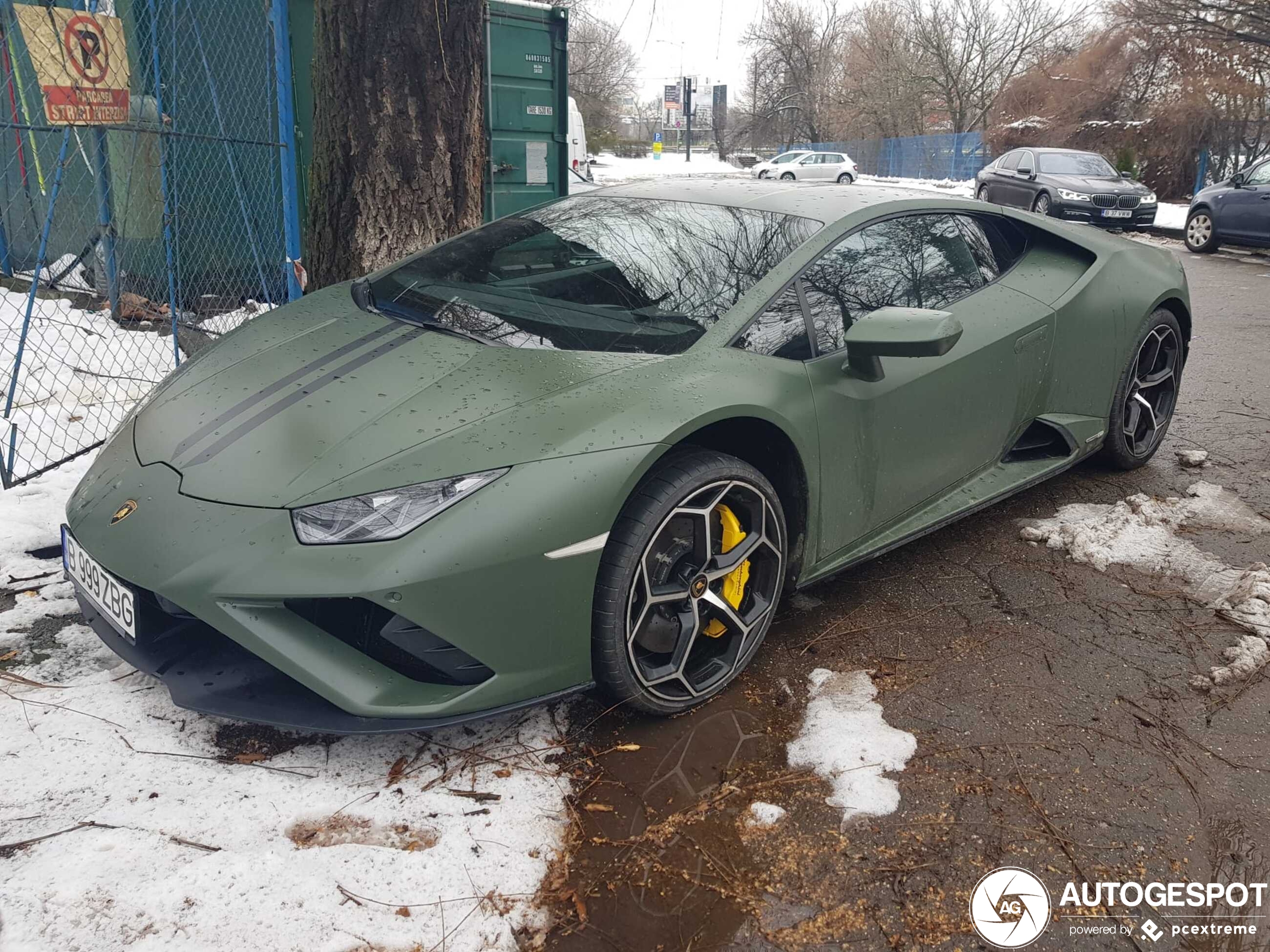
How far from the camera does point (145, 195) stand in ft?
22.3

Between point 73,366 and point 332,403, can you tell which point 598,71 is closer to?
point 73,366

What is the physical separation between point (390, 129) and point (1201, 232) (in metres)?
13.0

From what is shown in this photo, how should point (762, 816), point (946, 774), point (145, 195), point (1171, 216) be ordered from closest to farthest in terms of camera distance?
point (762, 816) → point (946, 774) → point (145, 195) → point (1171, 216)

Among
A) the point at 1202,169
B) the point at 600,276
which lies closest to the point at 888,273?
the point at 600,276

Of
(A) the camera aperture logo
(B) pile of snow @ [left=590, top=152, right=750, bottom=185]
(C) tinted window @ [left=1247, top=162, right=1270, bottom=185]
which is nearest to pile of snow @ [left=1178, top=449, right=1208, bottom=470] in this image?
(A) the camera aperture logo

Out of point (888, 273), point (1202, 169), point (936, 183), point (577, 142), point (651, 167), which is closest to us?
point (888, 273)

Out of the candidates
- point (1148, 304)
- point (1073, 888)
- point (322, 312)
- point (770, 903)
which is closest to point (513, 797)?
point (770, 903)

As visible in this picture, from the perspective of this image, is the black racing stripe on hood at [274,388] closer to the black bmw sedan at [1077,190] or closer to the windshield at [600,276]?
the windshield at [600,276]

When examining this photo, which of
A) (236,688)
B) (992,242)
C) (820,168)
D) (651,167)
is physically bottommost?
(236,688)

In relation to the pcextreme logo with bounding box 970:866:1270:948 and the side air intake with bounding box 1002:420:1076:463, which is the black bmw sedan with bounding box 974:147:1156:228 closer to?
the side air intake with bounding box 1002:420:1076:463

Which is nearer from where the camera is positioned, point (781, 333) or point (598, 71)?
point (781, 333)

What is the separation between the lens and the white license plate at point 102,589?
2.12 metres

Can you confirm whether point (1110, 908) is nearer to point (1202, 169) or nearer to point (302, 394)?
point (302, 394)

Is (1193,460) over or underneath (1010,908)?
over
